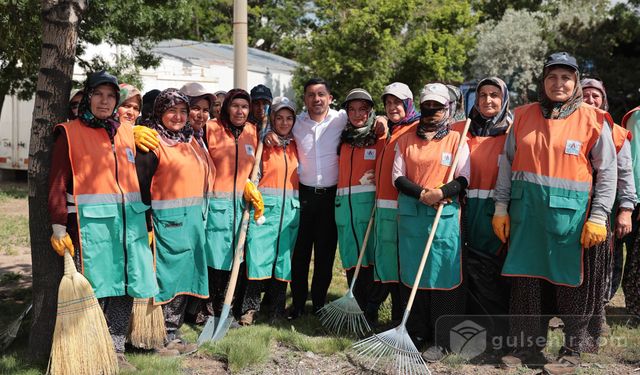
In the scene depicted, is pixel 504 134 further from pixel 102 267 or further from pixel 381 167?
pixel 102 267

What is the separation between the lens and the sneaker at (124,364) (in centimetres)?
404

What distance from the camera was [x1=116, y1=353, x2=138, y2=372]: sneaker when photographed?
404 cm

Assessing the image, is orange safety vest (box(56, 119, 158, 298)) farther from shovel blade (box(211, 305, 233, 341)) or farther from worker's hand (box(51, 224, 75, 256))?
shovel blade (box(211, 305, 233, 341))

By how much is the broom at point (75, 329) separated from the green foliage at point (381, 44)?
1450 cm

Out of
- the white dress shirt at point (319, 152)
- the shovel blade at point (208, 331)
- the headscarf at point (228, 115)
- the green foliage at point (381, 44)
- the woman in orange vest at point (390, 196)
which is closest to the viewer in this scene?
the shovel blade at point (208, 331)

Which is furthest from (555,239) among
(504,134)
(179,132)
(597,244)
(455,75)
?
(455,75)

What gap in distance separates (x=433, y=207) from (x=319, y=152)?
122 cm

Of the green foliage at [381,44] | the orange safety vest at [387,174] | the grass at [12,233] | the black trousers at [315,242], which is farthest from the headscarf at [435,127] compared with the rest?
the green foliage at [381,44]

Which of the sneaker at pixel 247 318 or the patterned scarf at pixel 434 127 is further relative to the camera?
the sneaker at pixel 247 318

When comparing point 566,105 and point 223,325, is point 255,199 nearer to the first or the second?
point 223,325

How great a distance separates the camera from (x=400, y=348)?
4.33m

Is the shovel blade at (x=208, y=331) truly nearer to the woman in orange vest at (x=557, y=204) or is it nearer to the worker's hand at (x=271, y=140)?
the worker's hand at (x=271, y=140)

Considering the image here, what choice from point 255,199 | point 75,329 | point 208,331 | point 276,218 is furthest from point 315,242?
point 75,329

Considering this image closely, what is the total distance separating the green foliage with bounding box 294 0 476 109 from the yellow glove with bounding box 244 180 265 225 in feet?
42.8
